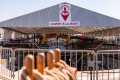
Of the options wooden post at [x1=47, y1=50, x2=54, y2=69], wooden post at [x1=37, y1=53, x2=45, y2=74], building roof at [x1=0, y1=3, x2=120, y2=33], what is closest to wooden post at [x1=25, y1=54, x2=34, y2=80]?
wooden post at [x1=37, y1=53, x2=45, y2=74]

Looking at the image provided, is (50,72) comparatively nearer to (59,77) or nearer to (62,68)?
(59,77)

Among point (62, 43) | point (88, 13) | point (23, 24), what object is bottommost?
point (62, 43)

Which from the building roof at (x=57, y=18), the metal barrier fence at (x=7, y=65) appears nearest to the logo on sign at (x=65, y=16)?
the building roof at (x=57, y=18)

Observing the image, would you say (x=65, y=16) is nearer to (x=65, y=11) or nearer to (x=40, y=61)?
(x=65, y=11)

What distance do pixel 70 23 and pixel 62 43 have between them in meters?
2.96

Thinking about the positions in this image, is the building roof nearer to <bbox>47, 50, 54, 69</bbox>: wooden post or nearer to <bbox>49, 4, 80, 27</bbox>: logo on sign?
<bbox>49, 4, 80, 27</bbox>: logo on sign

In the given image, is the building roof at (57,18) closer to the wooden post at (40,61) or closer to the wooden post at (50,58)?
the wooden post at (50,58)

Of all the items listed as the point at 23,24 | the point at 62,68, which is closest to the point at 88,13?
the point at 23,24

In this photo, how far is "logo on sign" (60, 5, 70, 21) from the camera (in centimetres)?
1377

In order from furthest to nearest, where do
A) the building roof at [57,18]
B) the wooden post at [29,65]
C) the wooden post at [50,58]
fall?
1. the building roof at [57,18]
2. the wooden post at [50,58]
3. the wooden post at [29,65]

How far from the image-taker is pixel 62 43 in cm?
1498

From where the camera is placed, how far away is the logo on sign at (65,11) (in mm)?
13773

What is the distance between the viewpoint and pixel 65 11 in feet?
45.5

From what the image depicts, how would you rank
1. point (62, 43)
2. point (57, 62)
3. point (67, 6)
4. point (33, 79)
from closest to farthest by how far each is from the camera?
point (33, 79)
point (57, 62)
point (67, 6)
point (62, 43)
